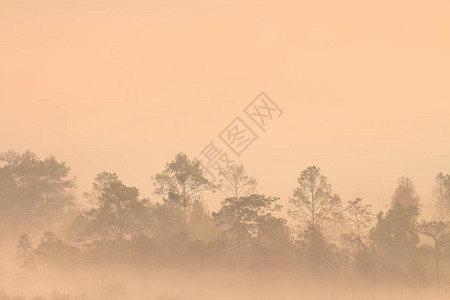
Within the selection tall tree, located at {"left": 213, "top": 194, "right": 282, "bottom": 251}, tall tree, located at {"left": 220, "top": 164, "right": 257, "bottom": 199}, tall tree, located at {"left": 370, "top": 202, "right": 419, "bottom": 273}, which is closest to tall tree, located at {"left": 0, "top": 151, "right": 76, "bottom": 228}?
tall tree, located at {"left": 220, "top": 164, "right": 257, "bottom": 199}

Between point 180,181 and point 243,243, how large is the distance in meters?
12.2

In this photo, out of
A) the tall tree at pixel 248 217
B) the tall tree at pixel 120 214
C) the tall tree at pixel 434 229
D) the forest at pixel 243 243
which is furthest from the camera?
the tall tree at pixel 120 214

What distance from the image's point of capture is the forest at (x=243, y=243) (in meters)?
56.6

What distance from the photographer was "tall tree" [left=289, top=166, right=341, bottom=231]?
60656mm

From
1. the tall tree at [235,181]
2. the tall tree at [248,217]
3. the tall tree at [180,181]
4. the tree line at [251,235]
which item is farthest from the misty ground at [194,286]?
the tall tree at [235,181]

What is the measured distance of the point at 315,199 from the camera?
6116cm

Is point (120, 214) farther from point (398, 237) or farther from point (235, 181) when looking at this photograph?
point (398, 237)

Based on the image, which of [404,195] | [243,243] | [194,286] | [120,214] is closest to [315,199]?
[243,243]

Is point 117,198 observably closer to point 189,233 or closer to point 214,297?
point 189,233

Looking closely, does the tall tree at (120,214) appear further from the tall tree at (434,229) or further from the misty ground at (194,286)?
the tall tree at (434,229)

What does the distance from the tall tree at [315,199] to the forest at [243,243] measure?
10 cm

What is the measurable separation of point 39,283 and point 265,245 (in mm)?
22762

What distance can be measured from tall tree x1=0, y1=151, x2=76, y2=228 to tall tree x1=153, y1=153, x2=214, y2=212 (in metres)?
31.7

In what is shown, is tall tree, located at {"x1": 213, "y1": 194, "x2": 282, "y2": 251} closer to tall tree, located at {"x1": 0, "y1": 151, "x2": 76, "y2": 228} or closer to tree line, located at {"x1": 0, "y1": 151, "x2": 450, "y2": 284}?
tree line, located at {"x1": 0, "y1": 151, "x2": 450, "y2": 284}
